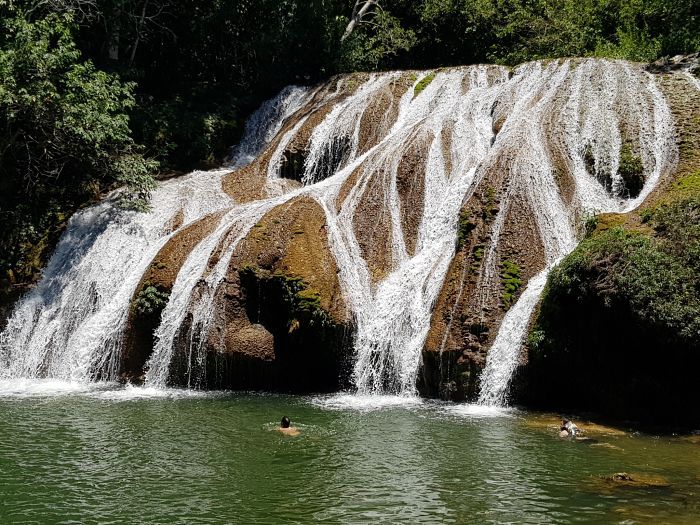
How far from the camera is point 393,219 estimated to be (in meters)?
19.7

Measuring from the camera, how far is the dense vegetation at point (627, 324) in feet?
42.4

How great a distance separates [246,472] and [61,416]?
5304 millimetres

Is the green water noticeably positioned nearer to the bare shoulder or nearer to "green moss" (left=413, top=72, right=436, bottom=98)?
the bare shoulder

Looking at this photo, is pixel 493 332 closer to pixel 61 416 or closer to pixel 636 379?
pixel 636 379

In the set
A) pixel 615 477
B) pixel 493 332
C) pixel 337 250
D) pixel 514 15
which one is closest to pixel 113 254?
pixel 337 250

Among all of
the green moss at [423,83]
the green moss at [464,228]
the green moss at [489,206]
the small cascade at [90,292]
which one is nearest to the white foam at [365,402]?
the green moss at [464,228]

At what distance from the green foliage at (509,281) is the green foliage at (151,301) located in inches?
318

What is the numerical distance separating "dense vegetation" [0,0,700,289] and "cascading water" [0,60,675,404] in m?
1.99

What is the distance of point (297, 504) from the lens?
876 cm

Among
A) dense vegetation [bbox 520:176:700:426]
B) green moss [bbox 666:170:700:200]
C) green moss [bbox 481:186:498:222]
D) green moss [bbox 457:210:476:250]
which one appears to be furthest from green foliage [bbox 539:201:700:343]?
green moss [bbox 481:186:498:222]

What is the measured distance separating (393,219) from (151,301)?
6710 millimetres

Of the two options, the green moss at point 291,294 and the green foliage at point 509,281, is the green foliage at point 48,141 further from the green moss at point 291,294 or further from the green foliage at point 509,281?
the green foliage at point 509,281

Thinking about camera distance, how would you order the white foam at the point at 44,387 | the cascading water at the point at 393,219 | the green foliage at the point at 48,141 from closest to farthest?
the white foam at the point at 44,387, the cascading water at the point at 393,219, the green foliage at the point at 48,141

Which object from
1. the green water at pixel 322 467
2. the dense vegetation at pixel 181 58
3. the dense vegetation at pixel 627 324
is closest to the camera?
the green water at pixel 322 467
